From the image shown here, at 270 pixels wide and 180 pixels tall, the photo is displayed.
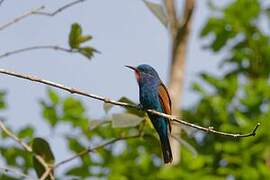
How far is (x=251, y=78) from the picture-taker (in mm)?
7789

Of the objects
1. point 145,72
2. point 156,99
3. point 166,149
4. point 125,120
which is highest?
point 145,72

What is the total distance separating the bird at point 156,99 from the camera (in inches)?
130

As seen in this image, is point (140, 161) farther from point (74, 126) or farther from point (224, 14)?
point (224, 14)

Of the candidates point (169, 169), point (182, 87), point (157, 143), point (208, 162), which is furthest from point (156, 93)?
point (182, 87)

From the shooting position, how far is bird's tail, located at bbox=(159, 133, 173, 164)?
3.27 metres

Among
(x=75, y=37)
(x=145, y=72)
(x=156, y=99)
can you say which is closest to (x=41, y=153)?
(x=75, y=37)

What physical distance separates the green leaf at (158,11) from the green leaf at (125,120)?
41 cm

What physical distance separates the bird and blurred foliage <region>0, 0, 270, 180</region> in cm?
85

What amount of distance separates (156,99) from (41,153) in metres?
0.64

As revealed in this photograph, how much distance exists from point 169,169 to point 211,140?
4.44 feet

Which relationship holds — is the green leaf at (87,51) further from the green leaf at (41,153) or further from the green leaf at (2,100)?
the green leaf at (2,100)

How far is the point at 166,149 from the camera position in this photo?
3.28m

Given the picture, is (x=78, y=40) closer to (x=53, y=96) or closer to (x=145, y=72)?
(x=145, y=72)

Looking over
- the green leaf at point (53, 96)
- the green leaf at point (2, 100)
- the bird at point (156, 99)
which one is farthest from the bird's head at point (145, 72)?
the green leaf at point (53, 96)
